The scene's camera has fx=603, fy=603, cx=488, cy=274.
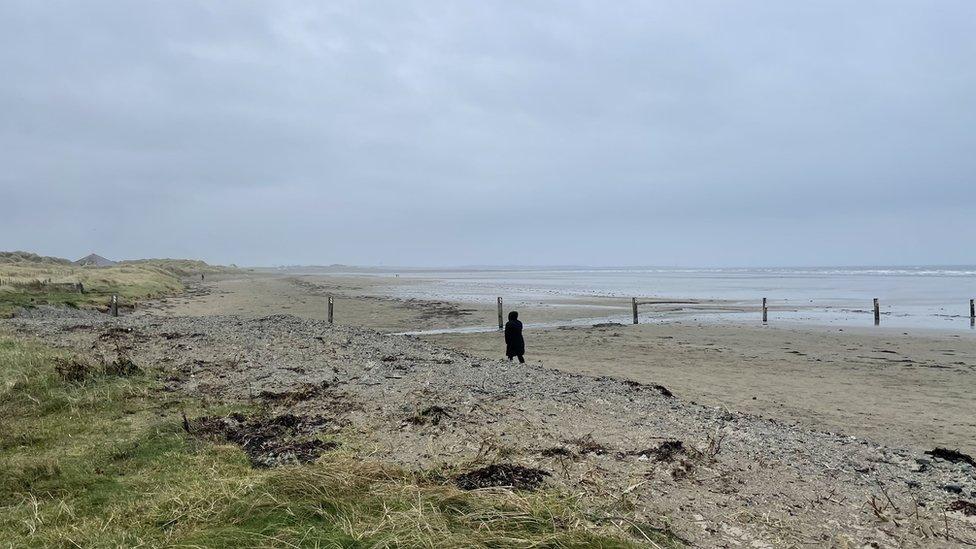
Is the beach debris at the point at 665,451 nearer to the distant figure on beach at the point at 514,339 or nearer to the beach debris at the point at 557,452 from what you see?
the beach debris at the point at 557,452

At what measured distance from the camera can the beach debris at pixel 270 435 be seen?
6.20 m

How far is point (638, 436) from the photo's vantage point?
6.94 m

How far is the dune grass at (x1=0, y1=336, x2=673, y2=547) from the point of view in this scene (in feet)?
13.1

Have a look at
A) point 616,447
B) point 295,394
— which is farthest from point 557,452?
point 295,394

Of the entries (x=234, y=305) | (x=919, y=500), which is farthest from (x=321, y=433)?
(x=234, y=305)

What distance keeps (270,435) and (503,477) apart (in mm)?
3125

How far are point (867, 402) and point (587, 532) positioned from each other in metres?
10.3

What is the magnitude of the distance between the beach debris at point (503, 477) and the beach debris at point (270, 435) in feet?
5.60

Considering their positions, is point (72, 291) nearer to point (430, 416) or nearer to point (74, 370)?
point (74, 370)

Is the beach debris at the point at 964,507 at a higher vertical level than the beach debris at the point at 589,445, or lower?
lower

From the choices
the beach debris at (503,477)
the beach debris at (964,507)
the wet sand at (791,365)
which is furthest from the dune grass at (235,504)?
the wet sand at (791,365)

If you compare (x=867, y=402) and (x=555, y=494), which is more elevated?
(x=555, y=494)

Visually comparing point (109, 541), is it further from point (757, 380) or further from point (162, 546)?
point (757, 380)

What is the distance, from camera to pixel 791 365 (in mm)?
16609
